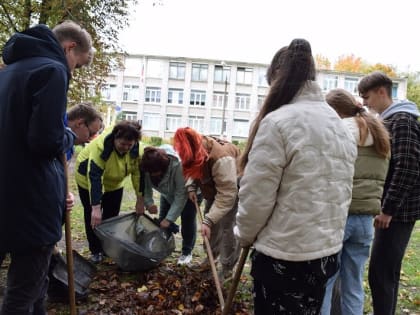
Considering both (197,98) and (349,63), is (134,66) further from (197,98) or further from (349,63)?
(349,63)

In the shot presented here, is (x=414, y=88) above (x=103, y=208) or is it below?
above

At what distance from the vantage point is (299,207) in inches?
68.7

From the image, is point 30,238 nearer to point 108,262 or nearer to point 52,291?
point 52,291

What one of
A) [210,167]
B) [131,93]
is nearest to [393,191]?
[210,167]

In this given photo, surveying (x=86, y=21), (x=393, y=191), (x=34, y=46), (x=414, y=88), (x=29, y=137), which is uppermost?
(x=414, y=88)

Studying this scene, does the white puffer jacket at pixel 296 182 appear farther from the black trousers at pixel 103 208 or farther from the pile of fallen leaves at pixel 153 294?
the black trousers at pixel 103 208

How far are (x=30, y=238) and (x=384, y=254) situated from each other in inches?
85.7

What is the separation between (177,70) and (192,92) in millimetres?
2697

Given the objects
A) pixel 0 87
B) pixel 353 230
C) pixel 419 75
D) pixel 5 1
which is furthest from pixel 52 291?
pixel 419 75

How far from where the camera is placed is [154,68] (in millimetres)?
39250

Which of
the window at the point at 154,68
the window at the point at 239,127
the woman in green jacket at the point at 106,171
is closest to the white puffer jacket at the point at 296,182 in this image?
the woman in green jacket at the point at 106,171

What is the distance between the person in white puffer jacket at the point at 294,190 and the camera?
173cm

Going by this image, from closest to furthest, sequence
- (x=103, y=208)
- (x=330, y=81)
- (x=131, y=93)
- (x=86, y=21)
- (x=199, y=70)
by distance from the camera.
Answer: (x=103, y=208) < (x=86, y=21) < (x=199, y=70) < (x=131, y=93) < (x=330, y=81)

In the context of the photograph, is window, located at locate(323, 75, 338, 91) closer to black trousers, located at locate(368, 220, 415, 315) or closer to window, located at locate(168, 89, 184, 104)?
window, located at locate(168, 89, 184, 104)
